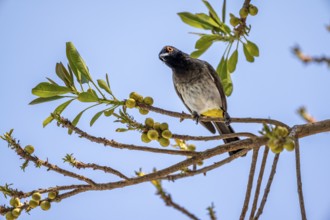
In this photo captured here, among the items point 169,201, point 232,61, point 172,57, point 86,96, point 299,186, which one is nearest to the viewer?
point 169,201

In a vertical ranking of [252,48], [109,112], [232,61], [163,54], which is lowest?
[109,112]

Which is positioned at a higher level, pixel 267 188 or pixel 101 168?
pixel 267 188

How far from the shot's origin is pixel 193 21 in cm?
316

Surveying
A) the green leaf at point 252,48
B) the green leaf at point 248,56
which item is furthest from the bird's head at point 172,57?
the green leaf at point 252,48

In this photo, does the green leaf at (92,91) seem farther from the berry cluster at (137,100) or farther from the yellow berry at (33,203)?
the yellow berry at (33,203)

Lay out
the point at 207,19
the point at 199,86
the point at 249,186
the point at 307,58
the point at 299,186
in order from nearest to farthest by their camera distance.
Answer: the point at 307,58 → the point at 299,186 → the point at 207,19 → the point at 249,186 → the point at 199,86

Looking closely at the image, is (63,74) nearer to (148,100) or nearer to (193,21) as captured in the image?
(148,100)

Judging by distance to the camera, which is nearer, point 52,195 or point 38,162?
point 38,162

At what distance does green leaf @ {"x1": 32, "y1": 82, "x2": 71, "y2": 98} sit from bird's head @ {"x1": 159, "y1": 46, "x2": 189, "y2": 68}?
306 cm

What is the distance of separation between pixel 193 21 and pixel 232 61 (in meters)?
0.78

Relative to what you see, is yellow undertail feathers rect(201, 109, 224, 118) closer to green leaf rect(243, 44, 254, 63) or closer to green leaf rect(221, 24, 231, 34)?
green leaf rect(243, 44, 254, 63)

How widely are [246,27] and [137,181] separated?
1.48 m

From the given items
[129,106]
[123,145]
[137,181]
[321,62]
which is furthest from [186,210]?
[321,62]

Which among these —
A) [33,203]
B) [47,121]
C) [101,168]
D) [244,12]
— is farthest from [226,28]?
[33,203]
